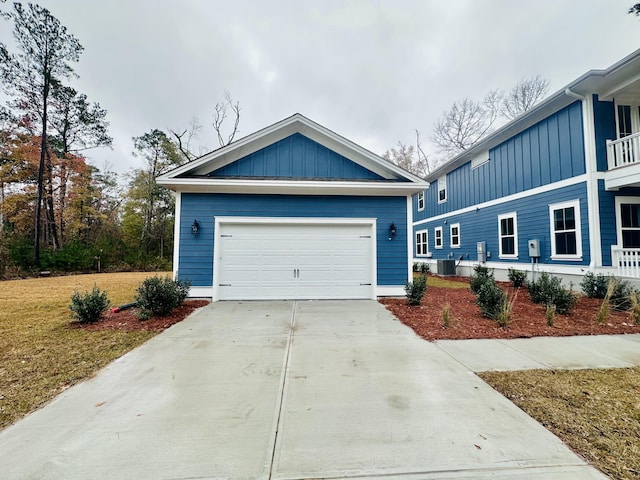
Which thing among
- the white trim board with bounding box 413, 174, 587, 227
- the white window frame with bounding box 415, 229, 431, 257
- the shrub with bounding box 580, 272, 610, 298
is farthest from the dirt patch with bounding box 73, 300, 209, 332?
the white window frame with bounding box 415, 229, 431, 257

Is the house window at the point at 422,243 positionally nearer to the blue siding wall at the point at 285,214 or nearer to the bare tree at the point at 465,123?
the bare tree at the point at 465,123

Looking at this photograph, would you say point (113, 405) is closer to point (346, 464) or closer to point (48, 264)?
point (346, 464)

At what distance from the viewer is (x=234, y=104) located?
71.6ft

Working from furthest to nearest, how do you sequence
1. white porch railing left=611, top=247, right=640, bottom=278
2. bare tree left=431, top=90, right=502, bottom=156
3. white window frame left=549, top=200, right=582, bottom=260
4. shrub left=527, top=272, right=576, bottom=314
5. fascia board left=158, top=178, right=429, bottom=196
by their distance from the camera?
bare tree left=431, top=90, right=502, bottom=156 < white window frame left=549, top=200, right=582, bottom=260 < fascia board left=158, top=178, right=429, bottom=196 < white porch railing left=611, top=247, right=640, bottom=278 < shrub left=527, top=272, right=576, bottom=314

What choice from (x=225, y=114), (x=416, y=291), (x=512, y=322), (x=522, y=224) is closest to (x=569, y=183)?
(x=522, y=224)

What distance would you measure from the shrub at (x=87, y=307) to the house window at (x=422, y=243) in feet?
54.3

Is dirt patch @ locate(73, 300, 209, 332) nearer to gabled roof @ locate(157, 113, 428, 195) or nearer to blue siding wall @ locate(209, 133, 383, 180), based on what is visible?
gabled roof @ locate(157, 113, 428, 195)

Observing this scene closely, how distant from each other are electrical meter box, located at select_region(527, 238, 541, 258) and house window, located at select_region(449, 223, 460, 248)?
4798 millimetres

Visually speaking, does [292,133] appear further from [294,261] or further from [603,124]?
[603,124]

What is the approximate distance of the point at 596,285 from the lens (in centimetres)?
712

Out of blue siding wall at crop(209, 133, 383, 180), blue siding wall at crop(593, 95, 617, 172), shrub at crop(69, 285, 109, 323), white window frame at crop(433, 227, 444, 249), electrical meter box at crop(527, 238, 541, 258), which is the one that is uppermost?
blue siding wall at crop(593, 95, 617, 172)

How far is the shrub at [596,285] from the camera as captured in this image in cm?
708

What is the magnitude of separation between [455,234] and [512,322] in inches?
397

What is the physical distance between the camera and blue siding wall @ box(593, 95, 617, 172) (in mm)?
7715
